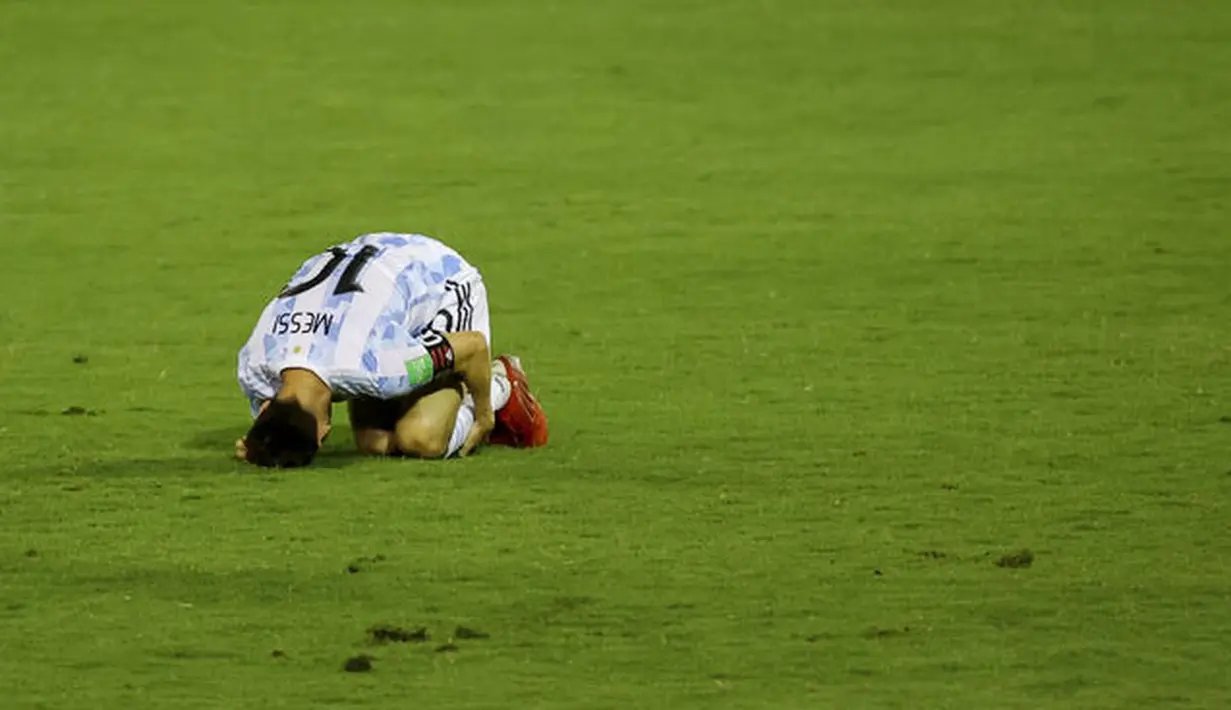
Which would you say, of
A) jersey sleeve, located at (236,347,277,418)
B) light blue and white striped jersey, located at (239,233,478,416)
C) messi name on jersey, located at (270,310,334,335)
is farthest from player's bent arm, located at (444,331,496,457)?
jersey sleeve, located at (236,347,277,418)

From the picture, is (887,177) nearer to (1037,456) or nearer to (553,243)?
(553,243)

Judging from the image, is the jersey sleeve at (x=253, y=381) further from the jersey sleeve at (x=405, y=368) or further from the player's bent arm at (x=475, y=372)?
the player's bent arm at (x=475, y=372)

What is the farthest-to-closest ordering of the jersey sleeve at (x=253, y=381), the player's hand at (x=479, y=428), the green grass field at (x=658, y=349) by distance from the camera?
the player's hand at (x=479, y=428), the jersey sleeve at (x=253, y=381), the green grass field at (x=658, y=349)

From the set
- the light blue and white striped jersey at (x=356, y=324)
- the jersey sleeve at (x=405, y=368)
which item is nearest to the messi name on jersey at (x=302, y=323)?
the light blue and white striped jersey at (x=356, y=324)

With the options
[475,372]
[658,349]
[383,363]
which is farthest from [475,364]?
[658,349]

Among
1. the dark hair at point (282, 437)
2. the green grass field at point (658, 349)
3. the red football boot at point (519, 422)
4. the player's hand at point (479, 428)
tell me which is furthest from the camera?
the red football boot at point (519, 422)

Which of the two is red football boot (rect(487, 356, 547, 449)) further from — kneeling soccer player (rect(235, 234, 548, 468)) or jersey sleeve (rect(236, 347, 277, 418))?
jersey sleeve (rect(236, 347, 277, 418))

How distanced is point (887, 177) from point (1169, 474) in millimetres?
4320

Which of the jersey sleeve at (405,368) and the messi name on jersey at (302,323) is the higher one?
the messi name on jersey at (302,323)

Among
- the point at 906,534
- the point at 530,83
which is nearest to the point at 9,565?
the point at 906,534

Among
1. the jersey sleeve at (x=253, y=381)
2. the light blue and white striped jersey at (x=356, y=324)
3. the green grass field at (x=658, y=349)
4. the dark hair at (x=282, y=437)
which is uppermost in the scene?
the light blue and white striped jersey at (x=356, y=324)

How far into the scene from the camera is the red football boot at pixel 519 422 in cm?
675

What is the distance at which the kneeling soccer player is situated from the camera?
6402mm

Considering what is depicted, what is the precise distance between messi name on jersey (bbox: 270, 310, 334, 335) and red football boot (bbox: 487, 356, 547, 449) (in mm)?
558
